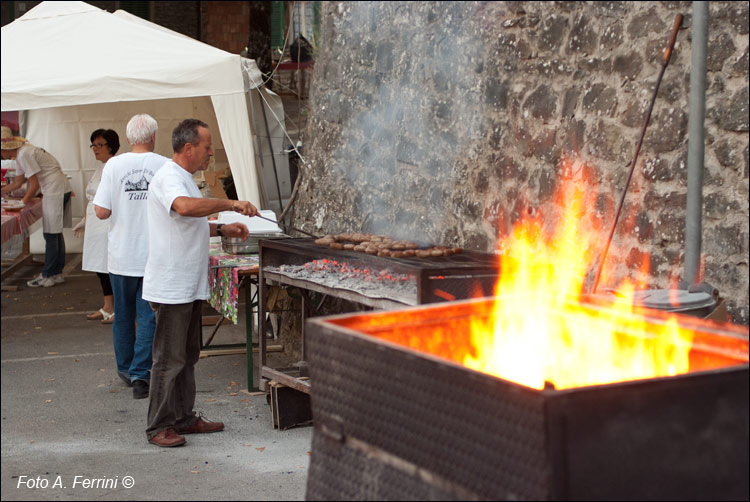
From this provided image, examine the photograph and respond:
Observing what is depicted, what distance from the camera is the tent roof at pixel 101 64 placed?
7910 mm

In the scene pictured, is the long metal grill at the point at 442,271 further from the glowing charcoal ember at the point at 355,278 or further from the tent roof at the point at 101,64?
the tent roof at the point at 101,64

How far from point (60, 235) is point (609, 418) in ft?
32.0

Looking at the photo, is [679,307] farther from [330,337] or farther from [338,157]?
[338,157]

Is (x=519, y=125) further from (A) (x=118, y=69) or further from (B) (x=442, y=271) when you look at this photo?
(A) (x=118, y=69)

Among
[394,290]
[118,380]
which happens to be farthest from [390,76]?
[118,380]

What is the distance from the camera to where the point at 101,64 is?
815cm

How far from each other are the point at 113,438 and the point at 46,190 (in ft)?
20.4

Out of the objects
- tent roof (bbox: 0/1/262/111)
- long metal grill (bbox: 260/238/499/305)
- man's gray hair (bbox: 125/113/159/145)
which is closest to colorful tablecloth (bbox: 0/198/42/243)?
tent roof (bbox: 0/1/262/111)

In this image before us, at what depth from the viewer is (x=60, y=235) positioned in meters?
11.1

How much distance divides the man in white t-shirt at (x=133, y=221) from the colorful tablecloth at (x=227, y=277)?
0.54m

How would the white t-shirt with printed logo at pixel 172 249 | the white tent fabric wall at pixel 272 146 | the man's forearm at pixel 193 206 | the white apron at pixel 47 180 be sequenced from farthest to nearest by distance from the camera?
the white apron at pixel 47 180, the white tent fabric wall at pixel 272 146, the white t-shirt with printed logo at pixel 172 249, the man's forearm at pixel 193 206

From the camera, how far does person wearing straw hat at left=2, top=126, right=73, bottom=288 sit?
1096 cm

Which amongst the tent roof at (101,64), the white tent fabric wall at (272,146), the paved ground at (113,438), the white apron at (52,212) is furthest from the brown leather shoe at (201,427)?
the white apron at (52,212)

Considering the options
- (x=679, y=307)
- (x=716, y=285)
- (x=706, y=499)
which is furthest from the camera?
(x=716, y=285)
